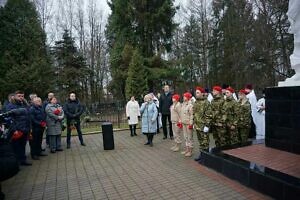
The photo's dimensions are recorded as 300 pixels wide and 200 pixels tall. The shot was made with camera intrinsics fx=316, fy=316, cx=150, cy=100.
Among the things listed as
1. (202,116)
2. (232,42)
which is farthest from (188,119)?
(232,42)

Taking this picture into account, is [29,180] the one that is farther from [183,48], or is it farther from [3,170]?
[183,48]

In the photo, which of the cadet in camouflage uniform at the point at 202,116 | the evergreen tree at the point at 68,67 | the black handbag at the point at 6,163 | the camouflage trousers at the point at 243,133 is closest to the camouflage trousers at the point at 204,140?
the cadet in camouflage uniform at the point at 202,116

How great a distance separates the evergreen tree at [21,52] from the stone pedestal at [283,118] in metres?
20.8

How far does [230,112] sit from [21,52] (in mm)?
22106

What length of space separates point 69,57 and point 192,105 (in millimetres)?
25869

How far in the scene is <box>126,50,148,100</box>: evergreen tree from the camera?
26203mm

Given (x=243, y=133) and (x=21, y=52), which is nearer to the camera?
(x=243, y=133)

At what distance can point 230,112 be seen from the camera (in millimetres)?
8047

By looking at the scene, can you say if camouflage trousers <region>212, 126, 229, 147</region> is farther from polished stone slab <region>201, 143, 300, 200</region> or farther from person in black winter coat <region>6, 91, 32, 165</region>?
person in black winter coat <region>6, 91, 32, 165</region>

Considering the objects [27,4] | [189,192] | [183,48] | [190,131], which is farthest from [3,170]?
[183,48]

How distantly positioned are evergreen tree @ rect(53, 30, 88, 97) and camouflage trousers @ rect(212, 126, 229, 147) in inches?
985

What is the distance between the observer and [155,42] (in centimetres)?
3009

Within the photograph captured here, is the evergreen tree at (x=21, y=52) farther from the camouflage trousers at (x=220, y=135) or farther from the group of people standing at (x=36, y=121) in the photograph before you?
the camouflage trousers at (x=220, y=135)

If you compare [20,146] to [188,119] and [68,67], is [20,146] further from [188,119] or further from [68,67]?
[68,67]
